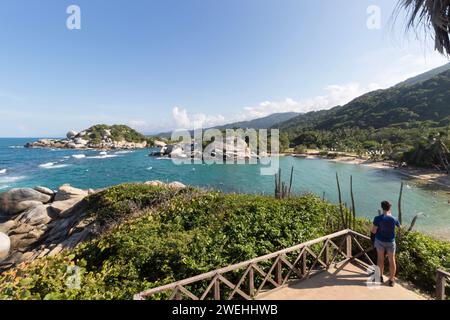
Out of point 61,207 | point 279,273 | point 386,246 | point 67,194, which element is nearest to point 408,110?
point 386,246

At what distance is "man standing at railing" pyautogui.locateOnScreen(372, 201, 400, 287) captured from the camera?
19.3 feet

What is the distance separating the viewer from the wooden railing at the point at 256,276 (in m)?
4.86

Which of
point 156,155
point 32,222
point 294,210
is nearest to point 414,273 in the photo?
point 294,210

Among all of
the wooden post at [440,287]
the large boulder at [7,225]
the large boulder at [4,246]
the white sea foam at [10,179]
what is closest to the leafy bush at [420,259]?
the wooden post at [440,287]

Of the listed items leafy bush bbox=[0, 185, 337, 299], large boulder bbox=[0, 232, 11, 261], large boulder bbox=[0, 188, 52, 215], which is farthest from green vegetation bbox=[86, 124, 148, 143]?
leafy bush bbox=[0, 185, 337, 299]

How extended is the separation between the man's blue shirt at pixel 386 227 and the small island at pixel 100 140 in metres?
108

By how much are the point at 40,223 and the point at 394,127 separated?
106938 millimetres

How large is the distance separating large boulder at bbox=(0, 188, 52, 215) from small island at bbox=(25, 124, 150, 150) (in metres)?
84.4

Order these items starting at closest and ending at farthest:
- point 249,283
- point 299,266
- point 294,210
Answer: point 249,283, point 299,266, point 294,210

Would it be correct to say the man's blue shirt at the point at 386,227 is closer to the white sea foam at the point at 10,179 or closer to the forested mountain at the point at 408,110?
the white sea foam at the point at 10,179

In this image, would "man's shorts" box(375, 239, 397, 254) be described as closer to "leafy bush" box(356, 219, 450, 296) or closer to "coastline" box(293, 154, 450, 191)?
"leafy bush" box(356, 219, 450, 296)

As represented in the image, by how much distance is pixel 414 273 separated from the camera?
23.3 ft
